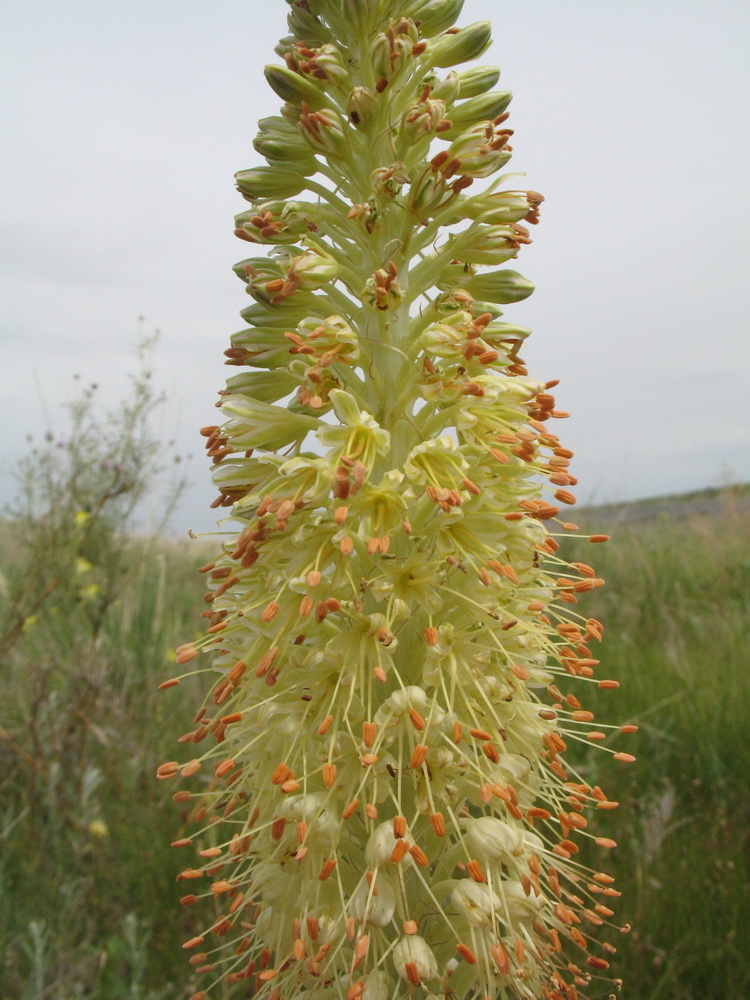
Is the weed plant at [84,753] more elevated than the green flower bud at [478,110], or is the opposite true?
the green flower bud at [478,110]

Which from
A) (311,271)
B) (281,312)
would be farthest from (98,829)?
(311,271)

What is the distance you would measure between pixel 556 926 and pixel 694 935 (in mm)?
1768

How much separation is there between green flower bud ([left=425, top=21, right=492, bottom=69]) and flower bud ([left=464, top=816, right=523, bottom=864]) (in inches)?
87.3

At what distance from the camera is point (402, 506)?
1921 mm

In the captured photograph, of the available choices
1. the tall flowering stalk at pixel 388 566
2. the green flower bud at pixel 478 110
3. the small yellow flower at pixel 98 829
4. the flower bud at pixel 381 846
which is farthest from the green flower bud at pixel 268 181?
the small yellow flower at pixel 98 829

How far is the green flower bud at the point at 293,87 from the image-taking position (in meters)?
2.15

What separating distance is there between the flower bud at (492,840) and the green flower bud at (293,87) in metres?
2.08

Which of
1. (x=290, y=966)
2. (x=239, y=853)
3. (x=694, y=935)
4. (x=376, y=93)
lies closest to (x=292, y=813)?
(x=239, y=853)

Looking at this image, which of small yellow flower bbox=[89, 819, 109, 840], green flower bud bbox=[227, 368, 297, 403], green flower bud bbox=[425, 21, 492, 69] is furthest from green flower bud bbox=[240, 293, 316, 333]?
small yellow flower bbox=[89, 819, 109, 840]

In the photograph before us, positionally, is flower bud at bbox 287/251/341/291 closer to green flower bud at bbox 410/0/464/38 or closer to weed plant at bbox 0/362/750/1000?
green flower bud at bbox 410/0/464/38

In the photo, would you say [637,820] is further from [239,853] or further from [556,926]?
[239,853]

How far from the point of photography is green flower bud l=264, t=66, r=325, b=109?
215 centimetres

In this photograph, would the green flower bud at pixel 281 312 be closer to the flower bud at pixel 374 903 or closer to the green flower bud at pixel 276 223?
the green flower bud at pixel 276 223

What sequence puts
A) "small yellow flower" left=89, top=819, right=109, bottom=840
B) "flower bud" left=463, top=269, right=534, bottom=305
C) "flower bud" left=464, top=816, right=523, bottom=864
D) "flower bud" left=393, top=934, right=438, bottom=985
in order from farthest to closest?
"small yellow flower" left=89, top=819, right=109, bottom=840, "flower bud" left=463, top=269, right=534, bottom=305, "flower bud" left=464, top=816, right=523, bottom=864, "flower bud" left=393, top=934, right=438, bottom=985
